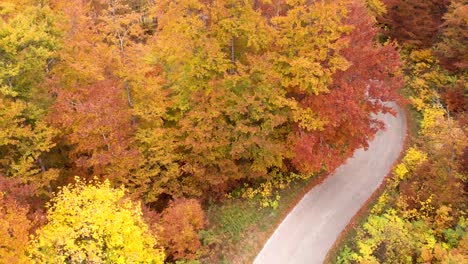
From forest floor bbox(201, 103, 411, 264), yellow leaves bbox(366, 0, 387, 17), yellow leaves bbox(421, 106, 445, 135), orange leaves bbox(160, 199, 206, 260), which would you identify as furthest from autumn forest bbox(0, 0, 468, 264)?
yellow leaves bbox(366, 0, 387, 17)

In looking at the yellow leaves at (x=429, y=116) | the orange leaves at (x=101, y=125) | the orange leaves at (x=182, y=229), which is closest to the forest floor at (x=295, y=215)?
the orange leaves at (x=182, y=229)

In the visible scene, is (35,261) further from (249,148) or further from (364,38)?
(364,38)

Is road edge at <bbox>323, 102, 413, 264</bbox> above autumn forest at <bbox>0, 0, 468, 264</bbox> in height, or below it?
below

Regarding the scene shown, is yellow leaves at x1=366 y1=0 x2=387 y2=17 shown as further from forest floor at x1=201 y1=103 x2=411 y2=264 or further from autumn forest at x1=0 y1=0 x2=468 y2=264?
forest floor at x1=201 y1=103 x2=411 y2=264

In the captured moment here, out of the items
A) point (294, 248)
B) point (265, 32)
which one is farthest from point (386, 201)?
point (265, 32)

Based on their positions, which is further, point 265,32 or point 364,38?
point 364,38

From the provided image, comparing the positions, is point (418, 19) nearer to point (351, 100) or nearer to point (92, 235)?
point (351, 100)

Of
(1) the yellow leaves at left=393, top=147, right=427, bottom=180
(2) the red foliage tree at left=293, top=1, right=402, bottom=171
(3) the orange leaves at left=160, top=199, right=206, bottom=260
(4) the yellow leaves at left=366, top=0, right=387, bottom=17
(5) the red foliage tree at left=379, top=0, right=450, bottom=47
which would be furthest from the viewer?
(4) the yellow leaves at left=366, top=0, right=387, bottom=17
